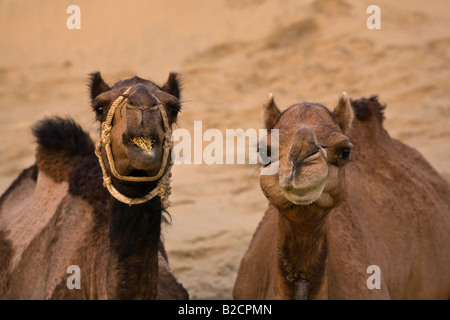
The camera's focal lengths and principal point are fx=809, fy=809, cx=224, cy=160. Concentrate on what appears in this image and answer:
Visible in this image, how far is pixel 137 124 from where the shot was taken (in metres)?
3.83

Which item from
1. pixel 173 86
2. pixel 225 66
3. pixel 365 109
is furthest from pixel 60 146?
pixel 225 66

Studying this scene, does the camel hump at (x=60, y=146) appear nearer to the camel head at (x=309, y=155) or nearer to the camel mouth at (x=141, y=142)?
the camel head at (x=309, y=155)

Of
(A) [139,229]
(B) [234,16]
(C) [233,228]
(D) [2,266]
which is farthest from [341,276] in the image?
(B) [234,16]

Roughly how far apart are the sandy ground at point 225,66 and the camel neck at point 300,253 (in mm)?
3210

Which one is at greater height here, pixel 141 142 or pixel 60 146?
pixel 60 146

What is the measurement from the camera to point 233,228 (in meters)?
8.04

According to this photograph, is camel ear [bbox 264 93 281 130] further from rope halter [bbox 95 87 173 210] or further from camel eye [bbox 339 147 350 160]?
rope halter [bbox 95 87 173 210]

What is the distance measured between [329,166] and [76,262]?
67.8 inches

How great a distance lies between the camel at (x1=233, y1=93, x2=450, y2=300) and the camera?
408 cm

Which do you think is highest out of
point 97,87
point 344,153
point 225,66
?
point 225,66

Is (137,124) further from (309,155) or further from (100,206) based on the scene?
(100,206)

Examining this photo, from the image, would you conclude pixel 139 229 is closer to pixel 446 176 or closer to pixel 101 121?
pixel 101 121

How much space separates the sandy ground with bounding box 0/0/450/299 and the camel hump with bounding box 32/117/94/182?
2331mm

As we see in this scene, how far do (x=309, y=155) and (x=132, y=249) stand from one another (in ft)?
3.49
